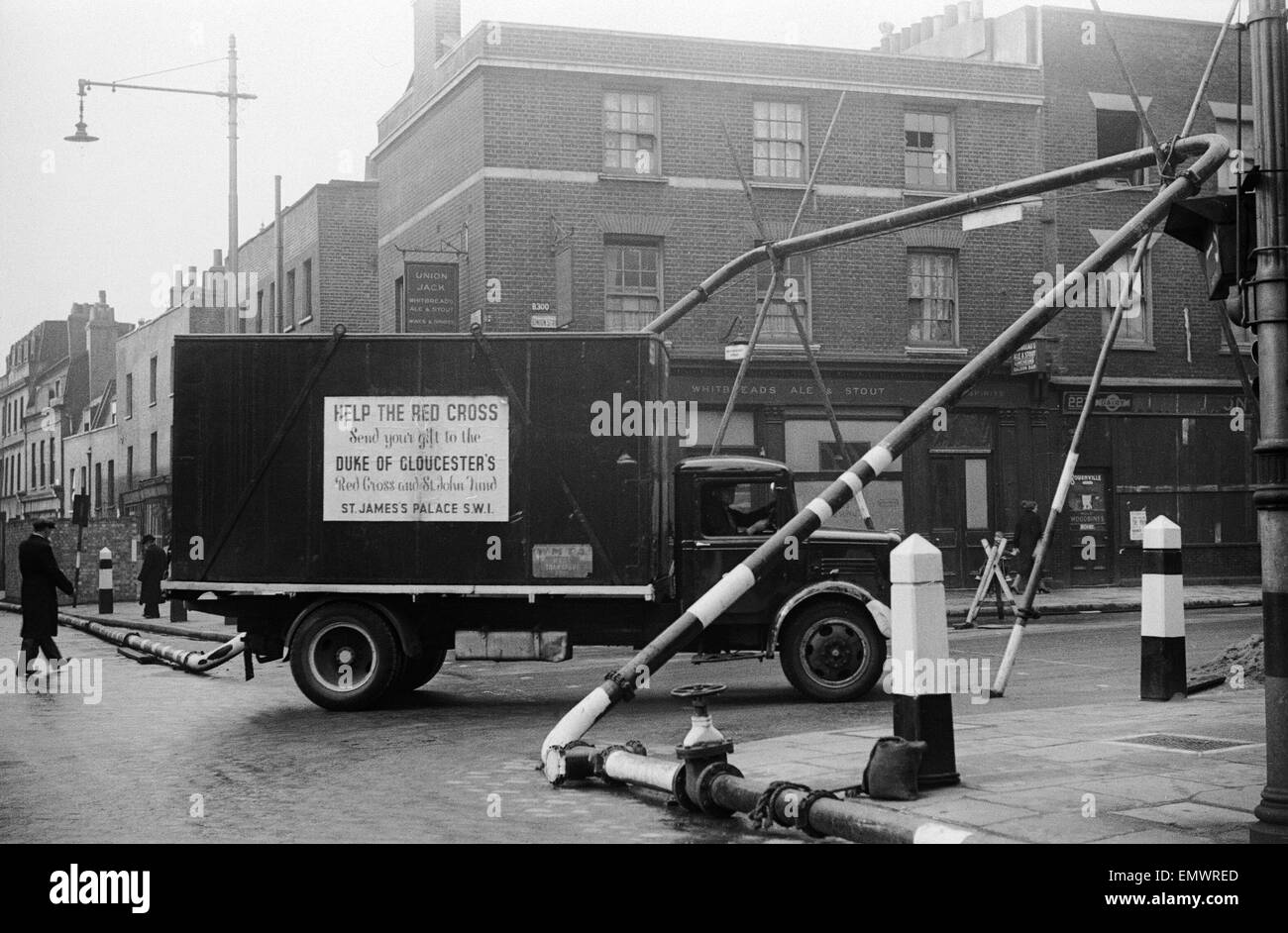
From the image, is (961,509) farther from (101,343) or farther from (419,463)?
(101,343)

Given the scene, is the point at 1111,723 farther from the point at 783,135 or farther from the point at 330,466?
the point at 783,135

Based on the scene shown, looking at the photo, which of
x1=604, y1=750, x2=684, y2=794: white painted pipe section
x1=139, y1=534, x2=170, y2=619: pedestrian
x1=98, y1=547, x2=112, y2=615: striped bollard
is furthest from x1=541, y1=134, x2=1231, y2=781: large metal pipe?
x1=98, y1=547, x2=112, y2=615: striped bollard

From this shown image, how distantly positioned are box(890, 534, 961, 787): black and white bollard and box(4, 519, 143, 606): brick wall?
32841mm

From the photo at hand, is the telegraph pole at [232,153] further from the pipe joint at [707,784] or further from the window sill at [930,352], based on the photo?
the pipe joint at [707,784]

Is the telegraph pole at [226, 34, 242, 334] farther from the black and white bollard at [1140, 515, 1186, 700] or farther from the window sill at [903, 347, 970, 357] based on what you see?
the black and white bollard at [1140, 515, 1186, 700]

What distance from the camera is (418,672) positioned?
13266 millimetres

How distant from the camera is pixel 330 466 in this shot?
12328 millimetres

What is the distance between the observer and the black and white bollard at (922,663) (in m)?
6.99

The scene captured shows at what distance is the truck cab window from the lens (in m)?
12.6

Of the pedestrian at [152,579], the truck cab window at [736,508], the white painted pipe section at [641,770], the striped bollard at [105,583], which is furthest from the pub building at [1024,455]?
the white painted pipe section at [641,770]

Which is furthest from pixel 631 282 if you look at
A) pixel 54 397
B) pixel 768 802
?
pixel 54 397

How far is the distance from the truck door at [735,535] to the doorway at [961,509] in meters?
14.6
